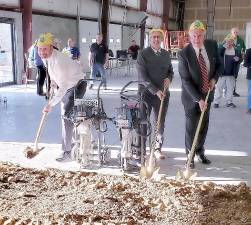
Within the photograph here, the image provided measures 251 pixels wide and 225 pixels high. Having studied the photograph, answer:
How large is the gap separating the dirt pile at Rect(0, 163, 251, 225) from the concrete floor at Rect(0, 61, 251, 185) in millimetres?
1964

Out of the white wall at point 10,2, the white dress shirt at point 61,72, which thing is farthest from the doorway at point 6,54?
the white dress shirt at point 61,72

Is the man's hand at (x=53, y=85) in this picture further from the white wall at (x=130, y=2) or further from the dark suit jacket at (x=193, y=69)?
the white wall at (x=130, y=2)

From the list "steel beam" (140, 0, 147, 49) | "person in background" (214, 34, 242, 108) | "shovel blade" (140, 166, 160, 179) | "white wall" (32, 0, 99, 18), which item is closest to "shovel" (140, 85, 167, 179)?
"shovel blade" (140, 166, 160, 179)

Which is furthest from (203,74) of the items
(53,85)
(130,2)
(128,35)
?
(130,2)

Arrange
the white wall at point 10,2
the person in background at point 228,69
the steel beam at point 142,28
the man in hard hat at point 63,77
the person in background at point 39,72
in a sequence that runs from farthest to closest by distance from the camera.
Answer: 1. the steel beam at point 142,28
2. the white wall at point 10,2
3. the person in background at point 39,72
4. the person in background at point 228,69
5. the man in hard hat at point 63,77

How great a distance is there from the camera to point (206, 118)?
581 centimetres

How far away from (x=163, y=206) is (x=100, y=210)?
430 mm

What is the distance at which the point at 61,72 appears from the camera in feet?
18.6

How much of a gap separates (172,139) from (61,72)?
2.51 m

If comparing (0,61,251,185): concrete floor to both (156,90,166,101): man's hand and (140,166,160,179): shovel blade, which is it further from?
(156,90,166,101): man's hand

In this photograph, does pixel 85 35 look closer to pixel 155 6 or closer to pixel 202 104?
pixel 155 6

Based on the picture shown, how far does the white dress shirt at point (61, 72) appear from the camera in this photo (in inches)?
220

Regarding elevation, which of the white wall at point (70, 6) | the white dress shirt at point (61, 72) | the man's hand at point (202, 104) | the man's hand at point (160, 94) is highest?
the white wall at point (70, 6)

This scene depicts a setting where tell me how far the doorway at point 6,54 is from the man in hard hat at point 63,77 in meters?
9.73
